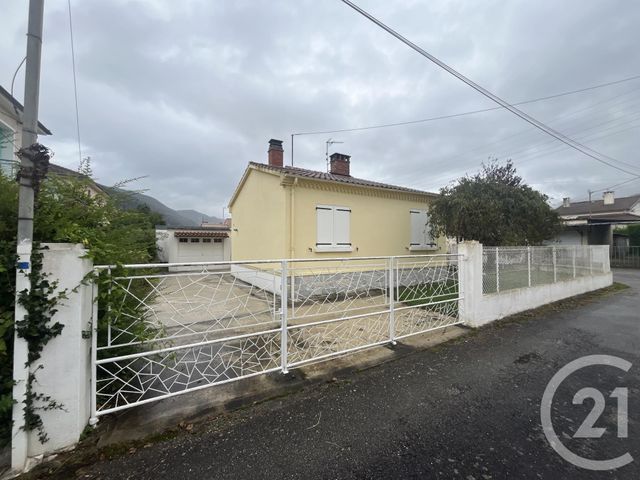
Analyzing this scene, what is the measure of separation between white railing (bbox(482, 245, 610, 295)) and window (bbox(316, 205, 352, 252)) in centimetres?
422

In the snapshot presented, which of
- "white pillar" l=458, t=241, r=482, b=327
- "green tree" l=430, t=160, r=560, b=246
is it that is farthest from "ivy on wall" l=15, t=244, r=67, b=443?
"green tree" l=430, t=160, r=560, b=246

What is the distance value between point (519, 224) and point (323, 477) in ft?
31.7

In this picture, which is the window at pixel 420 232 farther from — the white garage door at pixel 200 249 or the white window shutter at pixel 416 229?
the white garage door at pixel 200 249

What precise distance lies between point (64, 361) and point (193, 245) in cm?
1682

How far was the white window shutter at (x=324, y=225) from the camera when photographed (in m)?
8.62

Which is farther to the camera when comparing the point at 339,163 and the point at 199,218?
the point at 199,218

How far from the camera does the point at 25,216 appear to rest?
207 centimetres

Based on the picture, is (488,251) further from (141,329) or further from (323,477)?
(141,329)

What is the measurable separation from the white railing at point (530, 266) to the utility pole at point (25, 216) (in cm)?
666

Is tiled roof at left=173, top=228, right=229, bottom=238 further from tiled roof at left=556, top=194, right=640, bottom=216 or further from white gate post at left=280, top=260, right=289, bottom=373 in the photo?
tiled roof at left=556, top=194, right=640, bottom=216

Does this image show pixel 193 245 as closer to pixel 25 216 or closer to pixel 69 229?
pixel 69 229

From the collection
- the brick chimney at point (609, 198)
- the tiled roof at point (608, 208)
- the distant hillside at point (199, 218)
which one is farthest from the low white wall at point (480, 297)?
the distant hillside at point (199, 218)

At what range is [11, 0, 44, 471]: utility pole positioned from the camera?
2.00 m

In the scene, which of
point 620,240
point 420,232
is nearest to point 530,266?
point 420,232
